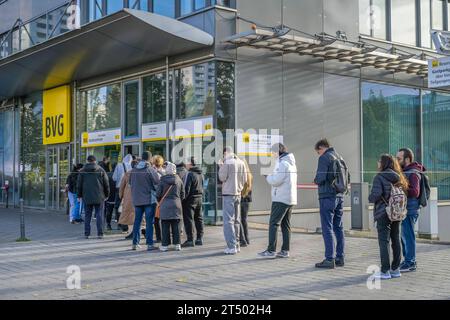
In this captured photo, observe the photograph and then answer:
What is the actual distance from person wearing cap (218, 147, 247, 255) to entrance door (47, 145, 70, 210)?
12.3 m

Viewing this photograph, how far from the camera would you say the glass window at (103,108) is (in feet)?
63.3

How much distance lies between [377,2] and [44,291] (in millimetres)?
15613

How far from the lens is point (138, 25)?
13.7 metres

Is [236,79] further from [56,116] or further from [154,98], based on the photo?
[56,116]

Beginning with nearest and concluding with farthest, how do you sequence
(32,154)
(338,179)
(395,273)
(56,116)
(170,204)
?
(395,273)
(338,179)
(170,204)
(56,116)
(32,154)

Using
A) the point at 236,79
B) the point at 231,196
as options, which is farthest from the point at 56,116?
the point at 231,196

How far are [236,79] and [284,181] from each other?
6.47 metres

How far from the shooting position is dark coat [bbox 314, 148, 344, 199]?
28.7 ft

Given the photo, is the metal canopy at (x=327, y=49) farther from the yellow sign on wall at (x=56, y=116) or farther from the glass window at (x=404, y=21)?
the yellow sign on wall at (x=56, y=116)

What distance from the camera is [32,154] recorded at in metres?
24.0

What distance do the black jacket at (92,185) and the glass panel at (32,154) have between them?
10941mm

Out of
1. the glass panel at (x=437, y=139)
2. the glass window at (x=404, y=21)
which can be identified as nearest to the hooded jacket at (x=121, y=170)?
the glass window at (x=404, y=21)

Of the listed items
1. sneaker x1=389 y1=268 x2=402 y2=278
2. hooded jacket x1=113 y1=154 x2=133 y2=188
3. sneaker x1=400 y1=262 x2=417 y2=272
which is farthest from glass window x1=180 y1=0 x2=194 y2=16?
sneaker x1=389 y1=268 x2=402 y2=278
